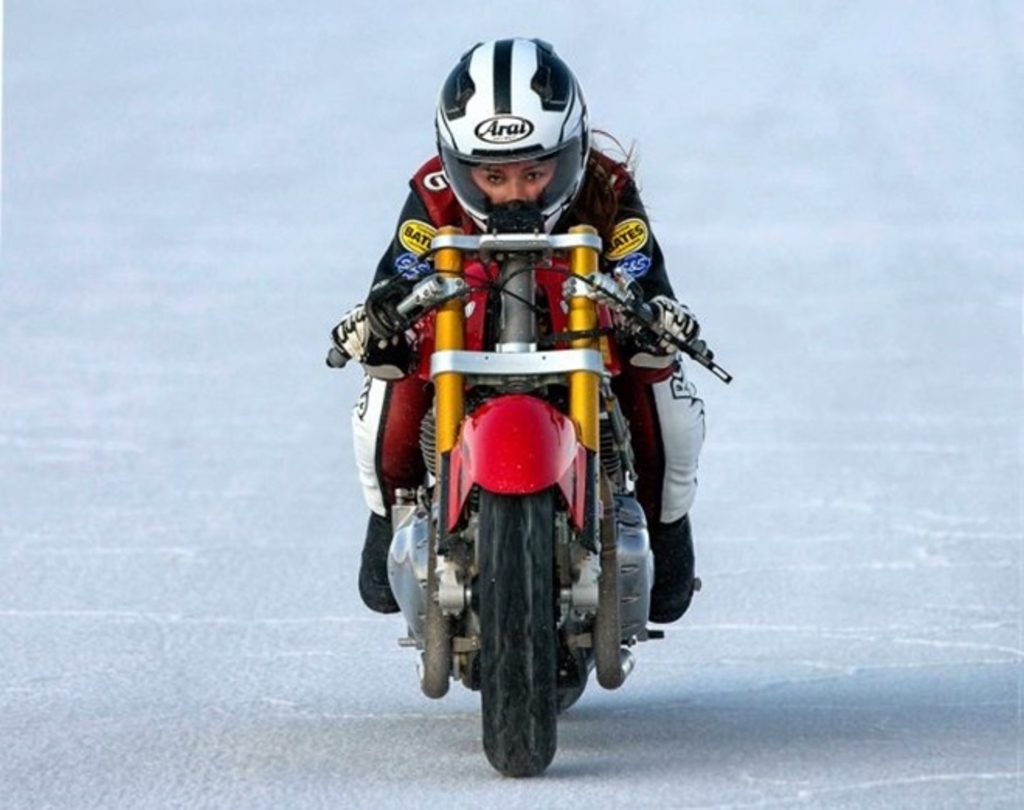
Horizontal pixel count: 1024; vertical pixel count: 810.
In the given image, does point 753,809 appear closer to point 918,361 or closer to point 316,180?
point 918,361

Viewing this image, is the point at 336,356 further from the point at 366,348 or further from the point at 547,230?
the point at 547,230

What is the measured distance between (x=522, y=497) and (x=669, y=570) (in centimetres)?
156

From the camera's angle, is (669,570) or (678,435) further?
(669,570)

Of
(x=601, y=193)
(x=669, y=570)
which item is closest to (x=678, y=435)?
(x=669, y=570)

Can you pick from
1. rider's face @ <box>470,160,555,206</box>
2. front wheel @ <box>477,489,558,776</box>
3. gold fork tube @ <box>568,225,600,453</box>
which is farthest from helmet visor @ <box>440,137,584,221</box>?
front wheel @ <box>477,489,558,776</box>

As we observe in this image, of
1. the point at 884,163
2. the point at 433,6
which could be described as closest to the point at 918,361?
the point at 884,163

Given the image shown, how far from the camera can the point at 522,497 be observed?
20.4ft

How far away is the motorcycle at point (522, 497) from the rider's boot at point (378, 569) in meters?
0.76

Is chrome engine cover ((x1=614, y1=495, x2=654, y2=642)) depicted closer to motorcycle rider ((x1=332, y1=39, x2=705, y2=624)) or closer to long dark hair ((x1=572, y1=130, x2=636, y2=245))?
motorcycle rider ((x1=332, y1=39, x2=705, y2=624))

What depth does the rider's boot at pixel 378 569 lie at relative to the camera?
7695 millimetres

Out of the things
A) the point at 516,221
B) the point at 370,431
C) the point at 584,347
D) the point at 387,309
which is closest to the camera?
the point at 584,347

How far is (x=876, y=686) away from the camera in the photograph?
26.4 feet

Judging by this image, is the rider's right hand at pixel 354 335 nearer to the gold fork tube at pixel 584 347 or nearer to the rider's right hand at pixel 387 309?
the rider's right hand at pixel 387 309

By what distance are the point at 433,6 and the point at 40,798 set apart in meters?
18.3
